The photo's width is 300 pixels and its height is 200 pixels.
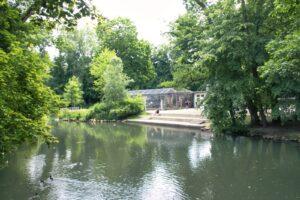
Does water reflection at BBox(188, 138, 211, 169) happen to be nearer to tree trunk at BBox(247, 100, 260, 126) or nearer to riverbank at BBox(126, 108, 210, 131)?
tree trunk at BBox(247, 100, 260, 126)

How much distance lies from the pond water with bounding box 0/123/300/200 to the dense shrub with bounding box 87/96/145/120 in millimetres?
17154

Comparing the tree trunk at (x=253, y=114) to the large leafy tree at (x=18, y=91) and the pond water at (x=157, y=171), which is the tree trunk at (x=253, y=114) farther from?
the large leafy tree at (x=18, y=91)

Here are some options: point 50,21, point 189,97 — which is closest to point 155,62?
point 189,97

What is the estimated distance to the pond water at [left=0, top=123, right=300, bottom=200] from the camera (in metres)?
9.81

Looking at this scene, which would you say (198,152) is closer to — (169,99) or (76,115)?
(76,115)

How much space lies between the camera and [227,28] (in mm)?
20125

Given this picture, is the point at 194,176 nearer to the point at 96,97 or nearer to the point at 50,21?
the point at 50,21

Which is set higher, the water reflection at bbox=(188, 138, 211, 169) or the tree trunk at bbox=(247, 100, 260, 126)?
the tree trunk at bbox=(247, 100, 260, 126)

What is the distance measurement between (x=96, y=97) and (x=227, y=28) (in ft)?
124

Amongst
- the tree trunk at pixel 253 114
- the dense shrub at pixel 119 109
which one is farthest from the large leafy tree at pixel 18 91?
the dense shrub at pixel 119 109

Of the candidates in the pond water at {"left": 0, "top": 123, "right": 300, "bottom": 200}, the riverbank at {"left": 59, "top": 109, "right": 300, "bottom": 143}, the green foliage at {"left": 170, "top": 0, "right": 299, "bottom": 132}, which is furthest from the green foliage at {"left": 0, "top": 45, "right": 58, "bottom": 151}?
the riverbank at {"left": 59, "top": 109, "right": 300, "bottom": 143}

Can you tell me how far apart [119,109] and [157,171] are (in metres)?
24.6

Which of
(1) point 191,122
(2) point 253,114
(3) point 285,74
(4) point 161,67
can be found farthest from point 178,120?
(4) point 161,67

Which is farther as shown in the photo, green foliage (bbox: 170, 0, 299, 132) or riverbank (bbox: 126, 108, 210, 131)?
riverbank (bbox: 126, 108, 210, 131)
